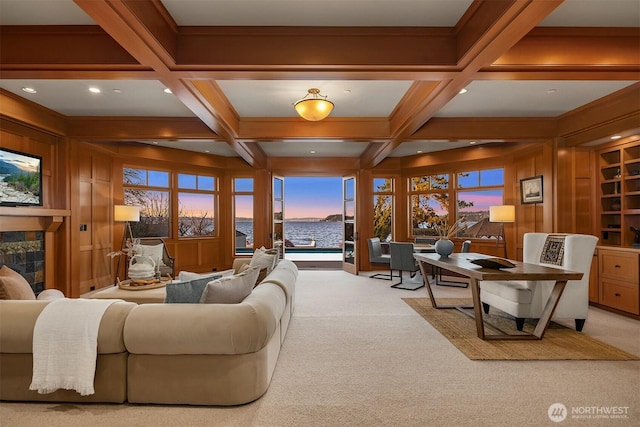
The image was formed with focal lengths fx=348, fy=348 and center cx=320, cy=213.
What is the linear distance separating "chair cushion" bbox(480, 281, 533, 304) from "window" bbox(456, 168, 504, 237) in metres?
3.00

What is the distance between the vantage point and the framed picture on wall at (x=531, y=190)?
577 centimetres

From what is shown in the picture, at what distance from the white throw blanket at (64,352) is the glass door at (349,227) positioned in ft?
19.5

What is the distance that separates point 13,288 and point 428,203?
733 centimetres

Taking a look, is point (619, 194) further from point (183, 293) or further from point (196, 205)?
point (196, 205)

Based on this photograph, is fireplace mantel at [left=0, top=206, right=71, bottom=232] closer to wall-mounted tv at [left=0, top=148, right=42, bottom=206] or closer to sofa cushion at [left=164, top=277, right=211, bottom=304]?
wall-mounted tv at [left=0, top=148, right=42, bottom=206]

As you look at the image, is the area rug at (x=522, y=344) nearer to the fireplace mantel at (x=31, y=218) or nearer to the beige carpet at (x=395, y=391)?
the beige carpet at (x=395, y=391)

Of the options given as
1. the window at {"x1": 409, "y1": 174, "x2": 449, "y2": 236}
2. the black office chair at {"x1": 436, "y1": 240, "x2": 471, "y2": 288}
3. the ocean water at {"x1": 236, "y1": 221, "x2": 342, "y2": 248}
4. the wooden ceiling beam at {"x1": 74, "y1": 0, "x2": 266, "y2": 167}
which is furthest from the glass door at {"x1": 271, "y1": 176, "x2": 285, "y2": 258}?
the ocean water at {"x1": 236, "y1": 221, "x2": 342, "y2": 248}

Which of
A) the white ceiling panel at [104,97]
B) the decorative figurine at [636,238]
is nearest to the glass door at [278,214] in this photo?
the white ceiling panel at [104,97]

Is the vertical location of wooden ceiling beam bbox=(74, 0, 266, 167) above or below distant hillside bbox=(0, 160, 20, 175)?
above

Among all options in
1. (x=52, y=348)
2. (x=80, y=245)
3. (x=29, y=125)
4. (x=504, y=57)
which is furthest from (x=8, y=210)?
(x=504, y=57)

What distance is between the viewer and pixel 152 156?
700 cm

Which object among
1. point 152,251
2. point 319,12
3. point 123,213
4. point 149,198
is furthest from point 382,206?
point 319,12

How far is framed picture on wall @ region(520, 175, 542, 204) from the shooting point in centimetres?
577

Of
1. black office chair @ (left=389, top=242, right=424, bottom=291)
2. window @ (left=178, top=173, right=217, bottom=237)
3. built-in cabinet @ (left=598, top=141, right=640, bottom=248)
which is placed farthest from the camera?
window @ (left=178, top=173, right=217, bottom=237)
